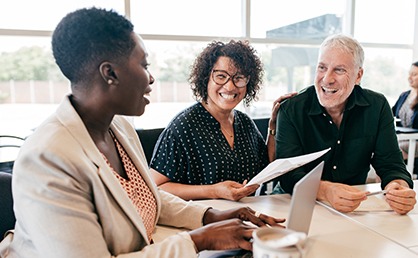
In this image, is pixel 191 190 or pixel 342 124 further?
pixel 342 124

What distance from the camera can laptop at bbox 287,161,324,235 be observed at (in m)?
0.81

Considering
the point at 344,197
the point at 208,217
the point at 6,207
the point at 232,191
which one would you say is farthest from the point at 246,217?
the point at 6,207

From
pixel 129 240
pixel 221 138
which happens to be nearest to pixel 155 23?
pixel 221 138

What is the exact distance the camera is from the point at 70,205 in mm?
788

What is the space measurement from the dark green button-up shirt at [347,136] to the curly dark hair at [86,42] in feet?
3.38

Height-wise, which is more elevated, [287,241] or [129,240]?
[287,241]

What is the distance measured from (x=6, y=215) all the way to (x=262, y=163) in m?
1.19

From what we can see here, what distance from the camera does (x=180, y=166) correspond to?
5.56 ft

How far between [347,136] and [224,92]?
63 cm

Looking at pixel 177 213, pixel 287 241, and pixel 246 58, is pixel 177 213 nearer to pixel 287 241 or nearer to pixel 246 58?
pixel 287 241

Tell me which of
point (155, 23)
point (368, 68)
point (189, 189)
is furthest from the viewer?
point (368, 68)

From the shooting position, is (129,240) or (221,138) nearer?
(129,240)

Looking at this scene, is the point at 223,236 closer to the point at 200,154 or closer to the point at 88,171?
the point at 88,171

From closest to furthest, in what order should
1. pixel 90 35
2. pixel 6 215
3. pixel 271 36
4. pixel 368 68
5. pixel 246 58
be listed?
pixel 90 35 < pixel 6 215 < pixel 246 58 < pixel 271 36 < pixel 368 68
